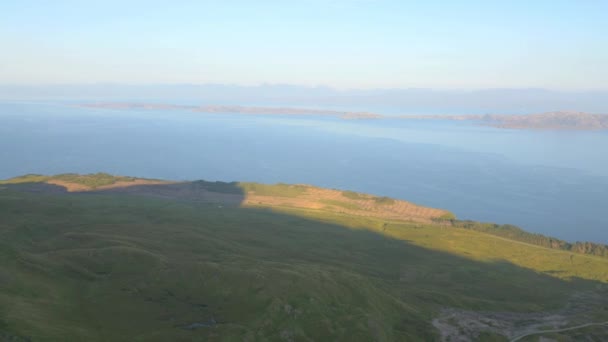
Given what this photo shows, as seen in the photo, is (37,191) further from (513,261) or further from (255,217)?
(513,261)

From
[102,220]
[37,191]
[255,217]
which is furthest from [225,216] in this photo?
[37,191]

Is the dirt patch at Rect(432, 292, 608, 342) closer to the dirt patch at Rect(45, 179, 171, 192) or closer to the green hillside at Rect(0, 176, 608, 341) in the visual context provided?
the green hillside at Rect(0, 176, 608, 341)

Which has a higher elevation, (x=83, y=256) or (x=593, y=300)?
(x=83, y=256)

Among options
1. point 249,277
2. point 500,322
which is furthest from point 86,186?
point 500,322

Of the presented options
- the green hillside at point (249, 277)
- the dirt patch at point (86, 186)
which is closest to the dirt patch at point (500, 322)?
the green hillside at point (249, 277)

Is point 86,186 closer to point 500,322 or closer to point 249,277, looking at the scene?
point 249,277

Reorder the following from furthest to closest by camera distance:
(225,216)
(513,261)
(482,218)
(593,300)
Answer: (482,218), (225,216), (513,261), (593,300)

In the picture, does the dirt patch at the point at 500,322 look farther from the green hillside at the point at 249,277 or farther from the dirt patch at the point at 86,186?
the dirt patch at the point at 86,186

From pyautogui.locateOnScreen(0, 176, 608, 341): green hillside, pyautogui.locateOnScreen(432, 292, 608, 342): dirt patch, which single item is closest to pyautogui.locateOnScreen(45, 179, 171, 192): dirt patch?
pyautogui.locateOnScreen(0, 176, 608, 341): green hillside

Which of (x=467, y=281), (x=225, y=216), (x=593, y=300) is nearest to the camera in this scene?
(x=593, y=300)
